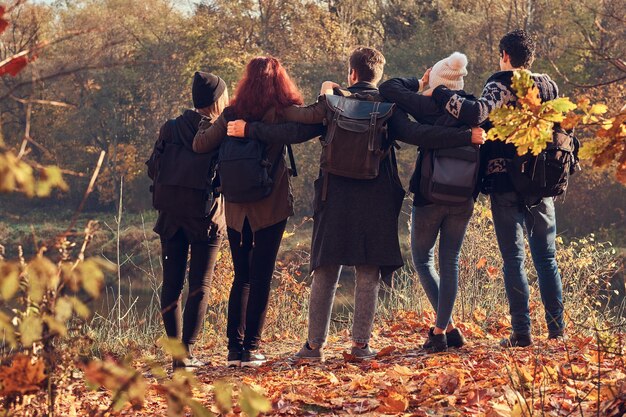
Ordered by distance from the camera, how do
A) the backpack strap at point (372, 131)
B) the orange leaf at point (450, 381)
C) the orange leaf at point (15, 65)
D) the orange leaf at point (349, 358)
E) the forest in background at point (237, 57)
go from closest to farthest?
the orange leaf at point (15, 65)
the orange leaf at point (450, 381)
the backpack strap at point (372, 131)
the orange leaf at point (349, 358)
the forest in background at point (237, 57)

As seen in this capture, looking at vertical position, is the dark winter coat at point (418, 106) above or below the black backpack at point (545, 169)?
above

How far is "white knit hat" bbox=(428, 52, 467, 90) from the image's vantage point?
17.5ft

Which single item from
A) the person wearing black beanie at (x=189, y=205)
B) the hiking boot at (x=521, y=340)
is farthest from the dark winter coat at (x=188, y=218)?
the hiking boot at (x=521, y=340)

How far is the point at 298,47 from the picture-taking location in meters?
35.8

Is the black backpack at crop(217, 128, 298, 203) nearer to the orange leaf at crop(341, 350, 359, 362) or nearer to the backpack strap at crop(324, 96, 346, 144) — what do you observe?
the backpack strap at crop(324, 96, 346, 144)

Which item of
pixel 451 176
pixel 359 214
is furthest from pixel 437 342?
pixel 451 176

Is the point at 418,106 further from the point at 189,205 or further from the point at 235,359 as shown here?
the point at 235,359

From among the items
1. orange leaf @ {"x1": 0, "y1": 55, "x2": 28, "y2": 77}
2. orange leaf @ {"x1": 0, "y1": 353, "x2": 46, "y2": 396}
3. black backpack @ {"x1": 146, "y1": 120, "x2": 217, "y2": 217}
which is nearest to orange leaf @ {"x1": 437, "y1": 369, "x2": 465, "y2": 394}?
black backpack @ {"x1": 146, "y1": 120, "x2": 217, "y2": 217}

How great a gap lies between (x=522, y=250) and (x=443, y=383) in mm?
1435

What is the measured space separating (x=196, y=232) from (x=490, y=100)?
69.6 inches

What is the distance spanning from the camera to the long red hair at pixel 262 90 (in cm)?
527

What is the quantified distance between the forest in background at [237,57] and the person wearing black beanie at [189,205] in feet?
78.6

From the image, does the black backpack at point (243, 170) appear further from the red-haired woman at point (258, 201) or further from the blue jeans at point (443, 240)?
the blue jeans at point (443, 240)

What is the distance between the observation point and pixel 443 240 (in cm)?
542
